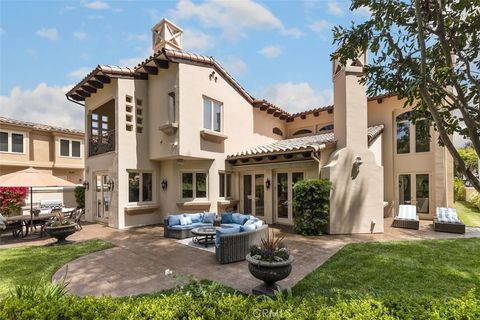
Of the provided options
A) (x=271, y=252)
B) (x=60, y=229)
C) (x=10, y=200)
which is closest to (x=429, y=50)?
(x=271, y=252)

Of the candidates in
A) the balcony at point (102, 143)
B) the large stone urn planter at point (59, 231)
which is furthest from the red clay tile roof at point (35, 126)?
the large stone urn planter at point (59, 231)

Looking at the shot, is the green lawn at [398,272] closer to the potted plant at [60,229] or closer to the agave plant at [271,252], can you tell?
the agave plant at [271,252]

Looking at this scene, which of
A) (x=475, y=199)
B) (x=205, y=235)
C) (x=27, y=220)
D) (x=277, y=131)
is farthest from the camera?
(x=277, y=131)

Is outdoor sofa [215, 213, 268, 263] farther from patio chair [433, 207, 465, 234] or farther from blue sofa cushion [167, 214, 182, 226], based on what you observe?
patio chair [433, 207, 465, 234]

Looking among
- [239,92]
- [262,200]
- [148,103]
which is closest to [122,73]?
[148,103]

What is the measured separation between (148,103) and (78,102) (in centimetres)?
644

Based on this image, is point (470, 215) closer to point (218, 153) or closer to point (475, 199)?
point (475, 199)

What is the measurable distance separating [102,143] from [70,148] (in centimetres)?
1499

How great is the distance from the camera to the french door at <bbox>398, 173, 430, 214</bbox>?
1619 cm

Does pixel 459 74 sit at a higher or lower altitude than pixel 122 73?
lower

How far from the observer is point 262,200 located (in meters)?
15.7

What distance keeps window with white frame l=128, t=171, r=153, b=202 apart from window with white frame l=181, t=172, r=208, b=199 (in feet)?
7.06

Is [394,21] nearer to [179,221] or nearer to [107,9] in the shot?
[107,9]

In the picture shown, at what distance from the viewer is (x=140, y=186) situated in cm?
1494
